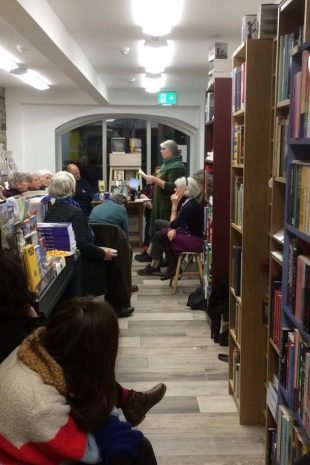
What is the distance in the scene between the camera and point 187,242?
5.24 metres

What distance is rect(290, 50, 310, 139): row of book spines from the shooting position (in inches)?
63.7

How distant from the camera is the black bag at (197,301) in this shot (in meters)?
4.96

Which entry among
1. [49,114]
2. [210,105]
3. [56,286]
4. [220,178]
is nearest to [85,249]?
[56,286]

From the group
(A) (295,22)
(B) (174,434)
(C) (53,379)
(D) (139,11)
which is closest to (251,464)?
(B) (174,434)

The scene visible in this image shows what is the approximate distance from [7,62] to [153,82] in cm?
238

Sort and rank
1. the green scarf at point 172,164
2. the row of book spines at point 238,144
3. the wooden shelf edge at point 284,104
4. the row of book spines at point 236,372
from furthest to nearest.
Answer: the green scarf at point 172,164
the row of book spines at point 236,372
the row of book spines at point 238,144
the wooden shelf edge at point 284,104

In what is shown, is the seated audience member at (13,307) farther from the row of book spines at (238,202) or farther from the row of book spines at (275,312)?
the row of book spines at (238,202)

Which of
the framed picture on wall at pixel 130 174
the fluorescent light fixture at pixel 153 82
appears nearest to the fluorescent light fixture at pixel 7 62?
the fluorescent light fixture at pixel 153 82

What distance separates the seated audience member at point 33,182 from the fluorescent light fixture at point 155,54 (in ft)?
6.04

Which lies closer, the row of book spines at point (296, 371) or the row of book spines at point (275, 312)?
the row of book spines at point (296, 371)

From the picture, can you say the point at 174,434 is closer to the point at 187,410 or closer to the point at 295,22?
the point at 187,410

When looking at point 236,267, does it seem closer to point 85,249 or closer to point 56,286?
point 56,286

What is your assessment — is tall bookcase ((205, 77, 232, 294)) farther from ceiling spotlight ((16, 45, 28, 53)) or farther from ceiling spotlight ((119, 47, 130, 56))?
ceiling spotlight ((16, 45, 28, 53))

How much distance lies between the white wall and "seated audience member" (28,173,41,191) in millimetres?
2845
